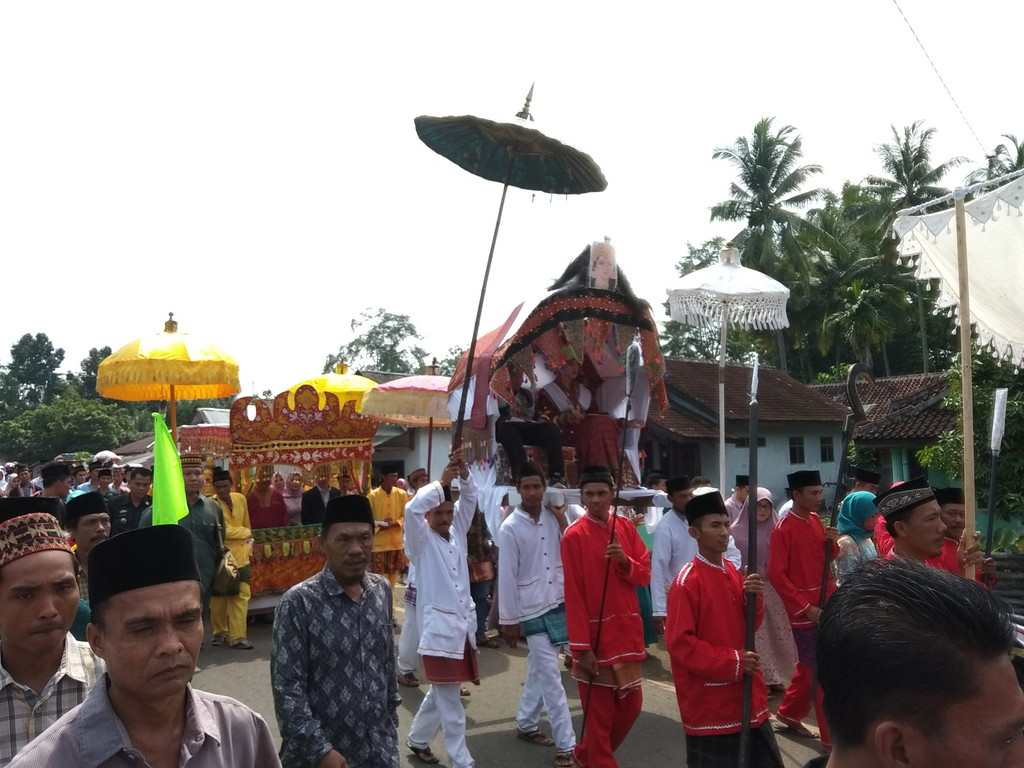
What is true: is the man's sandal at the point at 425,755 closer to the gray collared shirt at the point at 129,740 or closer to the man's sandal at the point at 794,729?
the man's sandal at the point at 794,729

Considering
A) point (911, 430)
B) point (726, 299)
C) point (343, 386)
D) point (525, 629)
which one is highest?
point (726, 299)

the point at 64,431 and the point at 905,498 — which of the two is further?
the point at 64,431

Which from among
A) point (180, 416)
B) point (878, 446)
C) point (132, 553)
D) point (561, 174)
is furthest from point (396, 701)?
point (180, 416)

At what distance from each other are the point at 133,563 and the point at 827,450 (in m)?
31.6

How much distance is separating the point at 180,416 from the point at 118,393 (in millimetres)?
44386

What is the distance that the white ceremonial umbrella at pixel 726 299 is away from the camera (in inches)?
333

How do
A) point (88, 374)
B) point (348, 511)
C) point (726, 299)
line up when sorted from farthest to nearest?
point (88, 374) → point (726, 299) → point (348, 511)

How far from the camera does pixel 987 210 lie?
4801 mm

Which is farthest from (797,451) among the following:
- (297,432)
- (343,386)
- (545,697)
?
(545,697)

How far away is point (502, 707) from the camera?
279 inches

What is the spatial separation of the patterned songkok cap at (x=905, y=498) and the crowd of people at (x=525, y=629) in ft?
0.04

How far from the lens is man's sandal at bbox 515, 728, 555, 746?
6.24 metres

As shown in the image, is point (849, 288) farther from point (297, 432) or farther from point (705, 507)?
point (705, 507)

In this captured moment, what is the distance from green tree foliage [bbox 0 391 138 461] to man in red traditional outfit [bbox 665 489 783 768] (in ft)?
160
